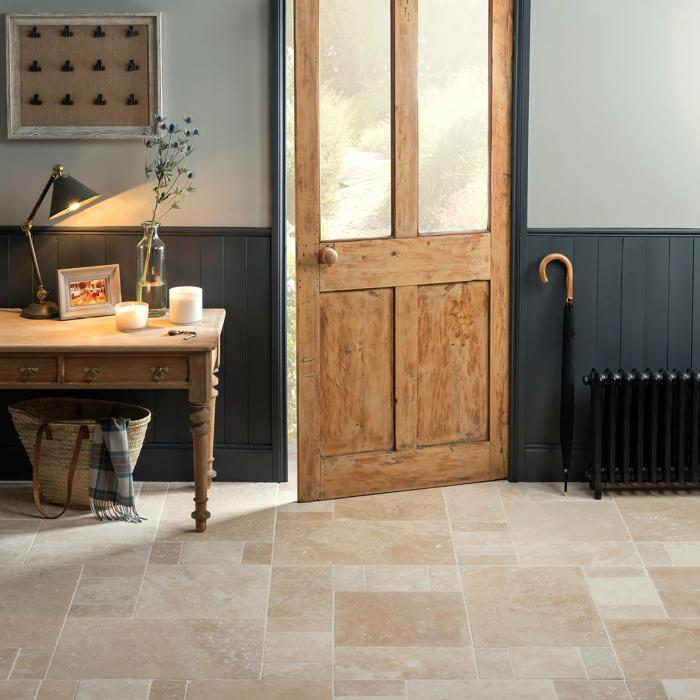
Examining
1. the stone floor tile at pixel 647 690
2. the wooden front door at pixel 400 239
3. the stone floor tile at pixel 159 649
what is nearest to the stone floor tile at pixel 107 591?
the stone floor tile at pixel 159 649

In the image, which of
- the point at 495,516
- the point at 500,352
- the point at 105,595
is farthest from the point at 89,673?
the point at 500,352

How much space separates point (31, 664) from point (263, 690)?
0.68m

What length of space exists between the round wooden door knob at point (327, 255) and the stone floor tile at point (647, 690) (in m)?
1.93

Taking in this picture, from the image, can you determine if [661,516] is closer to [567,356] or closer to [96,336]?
[567,356]

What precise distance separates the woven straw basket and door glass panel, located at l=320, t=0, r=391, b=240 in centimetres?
105

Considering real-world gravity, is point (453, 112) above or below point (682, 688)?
above

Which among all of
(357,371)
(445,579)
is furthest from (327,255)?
(445,579)

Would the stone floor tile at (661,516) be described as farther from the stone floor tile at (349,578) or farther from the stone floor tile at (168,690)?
the stone floor tile at (168,690)

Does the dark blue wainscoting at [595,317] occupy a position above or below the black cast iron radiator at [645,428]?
above

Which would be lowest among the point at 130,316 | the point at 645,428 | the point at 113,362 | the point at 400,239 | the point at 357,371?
the point at 645,428

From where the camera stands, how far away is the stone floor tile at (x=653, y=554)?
3984mm

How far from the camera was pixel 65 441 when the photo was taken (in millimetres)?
4348

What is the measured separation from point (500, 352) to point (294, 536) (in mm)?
1169

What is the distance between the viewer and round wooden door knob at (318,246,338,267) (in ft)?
14.4
